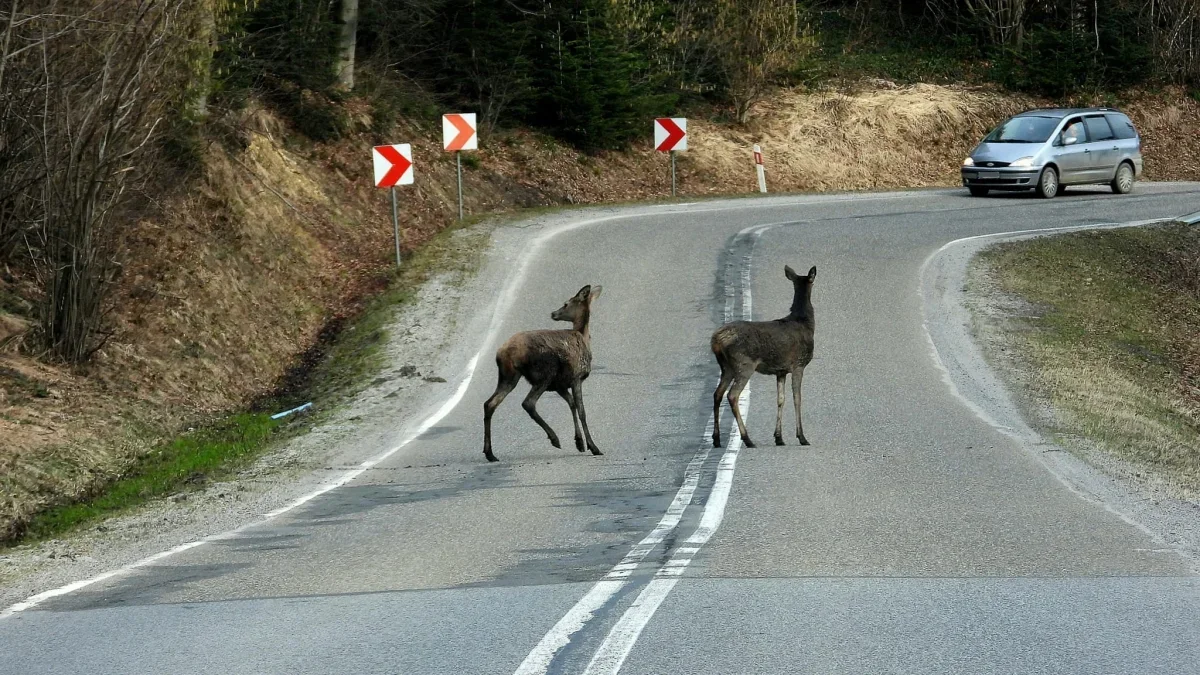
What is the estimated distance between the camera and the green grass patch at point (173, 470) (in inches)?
451

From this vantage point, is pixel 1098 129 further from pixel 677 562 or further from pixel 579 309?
pixel 677 562

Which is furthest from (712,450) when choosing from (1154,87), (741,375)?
(1154,87)

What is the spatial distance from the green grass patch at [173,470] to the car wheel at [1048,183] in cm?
2168

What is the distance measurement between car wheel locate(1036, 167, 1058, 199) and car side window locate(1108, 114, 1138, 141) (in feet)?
9.45

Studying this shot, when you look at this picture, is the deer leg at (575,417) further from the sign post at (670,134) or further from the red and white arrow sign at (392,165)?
the sign post at (670,134)

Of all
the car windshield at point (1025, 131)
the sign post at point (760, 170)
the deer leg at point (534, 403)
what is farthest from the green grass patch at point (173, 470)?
the car windshield at point (1025, 131)

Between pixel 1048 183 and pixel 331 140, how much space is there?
1615 cm

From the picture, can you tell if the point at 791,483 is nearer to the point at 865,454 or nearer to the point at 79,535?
the point at 865,454

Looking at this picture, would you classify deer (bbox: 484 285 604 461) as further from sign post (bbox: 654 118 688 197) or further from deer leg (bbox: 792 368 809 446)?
sign post (bbox: 654 118 688 197)

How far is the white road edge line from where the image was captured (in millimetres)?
8297

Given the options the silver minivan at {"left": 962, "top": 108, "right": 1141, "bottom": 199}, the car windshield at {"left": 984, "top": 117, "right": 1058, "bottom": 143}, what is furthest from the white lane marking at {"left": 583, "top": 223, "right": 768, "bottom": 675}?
the car windshield at {"left": 984, "top": 117, "right": 1058, "bottom": 143}

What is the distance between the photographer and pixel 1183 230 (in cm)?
2764

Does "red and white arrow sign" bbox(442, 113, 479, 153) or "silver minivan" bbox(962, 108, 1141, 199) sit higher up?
"red and white arrow sign" bbox(442, 113, 479, 153)

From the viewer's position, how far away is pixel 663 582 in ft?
25.0
